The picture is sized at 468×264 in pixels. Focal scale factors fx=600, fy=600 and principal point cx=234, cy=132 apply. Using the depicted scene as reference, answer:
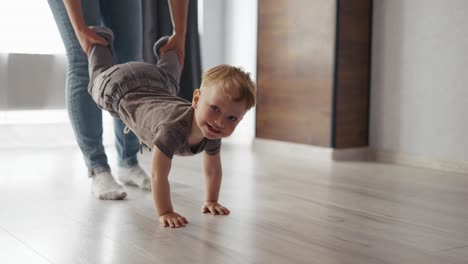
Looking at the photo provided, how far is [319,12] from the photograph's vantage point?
2.84m

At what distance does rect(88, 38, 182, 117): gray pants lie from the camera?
164 centimetres

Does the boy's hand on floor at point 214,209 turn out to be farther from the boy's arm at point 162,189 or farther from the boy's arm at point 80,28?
the boy's arm at point 80,28

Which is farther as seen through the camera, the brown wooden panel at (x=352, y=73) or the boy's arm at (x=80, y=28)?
the brown wooden panel at (x=352, y=73)

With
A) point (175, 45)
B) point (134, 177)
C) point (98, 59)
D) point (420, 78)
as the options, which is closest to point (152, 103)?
point (98, 59)

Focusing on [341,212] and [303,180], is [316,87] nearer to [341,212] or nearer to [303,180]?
[303,180]

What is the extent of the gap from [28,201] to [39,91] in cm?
146

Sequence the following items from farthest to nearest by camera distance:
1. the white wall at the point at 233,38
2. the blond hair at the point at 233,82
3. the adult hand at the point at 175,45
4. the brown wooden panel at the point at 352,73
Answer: the white wall at the point at 233,38 → the brown wooden panel at the point at 352,73 → the adult hand at the point at 175,45 → the blond hair at the point at 233,82

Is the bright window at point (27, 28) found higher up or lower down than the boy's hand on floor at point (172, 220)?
higher up

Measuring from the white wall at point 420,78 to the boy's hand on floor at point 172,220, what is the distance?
4.98 ft

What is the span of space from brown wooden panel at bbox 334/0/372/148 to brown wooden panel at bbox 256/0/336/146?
0.05 meters

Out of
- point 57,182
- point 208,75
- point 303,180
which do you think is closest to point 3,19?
point 57,182

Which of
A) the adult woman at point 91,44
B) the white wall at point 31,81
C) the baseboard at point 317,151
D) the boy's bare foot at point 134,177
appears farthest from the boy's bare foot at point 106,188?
the white wall at point 31,81

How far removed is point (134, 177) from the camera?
1982 mm

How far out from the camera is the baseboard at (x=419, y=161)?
8.29 feet
